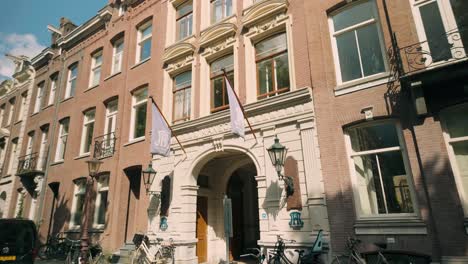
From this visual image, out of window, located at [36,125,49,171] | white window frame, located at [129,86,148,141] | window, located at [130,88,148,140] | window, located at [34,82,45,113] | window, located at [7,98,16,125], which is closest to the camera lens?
window, located at [130,88,148,140]

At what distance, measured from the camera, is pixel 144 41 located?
48.5ft

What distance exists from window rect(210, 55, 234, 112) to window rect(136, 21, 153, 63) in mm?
4803

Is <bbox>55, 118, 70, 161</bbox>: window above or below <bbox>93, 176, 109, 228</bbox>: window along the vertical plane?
above

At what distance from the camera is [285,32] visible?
970 centimetres

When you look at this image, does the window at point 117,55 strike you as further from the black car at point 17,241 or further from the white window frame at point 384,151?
the white window frame at point 384,151

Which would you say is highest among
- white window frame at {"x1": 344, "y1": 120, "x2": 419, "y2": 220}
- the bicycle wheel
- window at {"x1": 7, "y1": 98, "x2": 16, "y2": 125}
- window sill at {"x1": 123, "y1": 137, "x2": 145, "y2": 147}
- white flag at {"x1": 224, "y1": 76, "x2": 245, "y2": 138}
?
window at {"x1": 7, "y1": 98, "x2": 16, "y2": 125}

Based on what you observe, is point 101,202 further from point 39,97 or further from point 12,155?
point 12,155

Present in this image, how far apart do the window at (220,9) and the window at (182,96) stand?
2.52 m

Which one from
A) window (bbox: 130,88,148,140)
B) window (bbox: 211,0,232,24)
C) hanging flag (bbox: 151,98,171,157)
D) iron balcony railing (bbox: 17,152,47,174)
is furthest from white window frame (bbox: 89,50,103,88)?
hanging flag (bbox: 151,98,171,157)

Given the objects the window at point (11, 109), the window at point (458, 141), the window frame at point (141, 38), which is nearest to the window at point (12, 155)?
the window at point (11, 109)

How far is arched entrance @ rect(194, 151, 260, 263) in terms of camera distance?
10.8 m

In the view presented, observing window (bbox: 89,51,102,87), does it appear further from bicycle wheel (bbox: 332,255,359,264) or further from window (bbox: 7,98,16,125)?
bicycle wheel (bbox: 332,255,359,264)

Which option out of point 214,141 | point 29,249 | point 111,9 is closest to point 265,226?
point 214,141

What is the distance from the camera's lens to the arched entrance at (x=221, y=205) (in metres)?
→ 10.8
